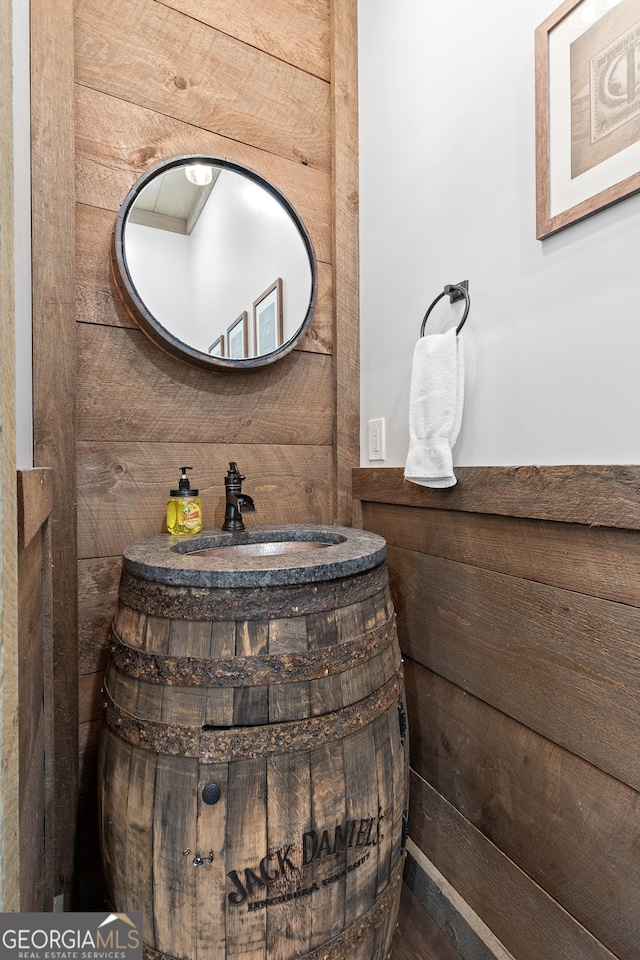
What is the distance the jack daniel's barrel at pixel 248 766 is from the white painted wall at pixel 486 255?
470 millimetres

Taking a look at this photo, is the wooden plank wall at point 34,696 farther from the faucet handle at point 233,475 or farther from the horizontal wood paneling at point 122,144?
the horizontal wood paneling at point 122,144

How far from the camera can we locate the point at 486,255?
94 cm

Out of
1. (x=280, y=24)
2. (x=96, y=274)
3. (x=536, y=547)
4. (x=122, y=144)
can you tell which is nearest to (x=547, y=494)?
(x=536, y=547)

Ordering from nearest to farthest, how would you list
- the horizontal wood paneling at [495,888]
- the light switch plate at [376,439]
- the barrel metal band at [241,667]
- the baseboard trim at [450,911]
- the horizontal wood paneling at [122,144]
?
the barrel metal band at [241,667] < the horizontal wood paneling at [495,888] < the baseboard trim at [450,911] < the horizontal wood paneling at [122,144] < the light switch plate at [376,439]

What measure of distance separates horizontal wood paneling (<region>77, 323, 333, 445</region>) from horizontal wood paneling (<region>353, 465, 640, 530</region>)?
0.38 m

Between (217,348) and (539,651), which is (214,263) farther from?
(539,651)

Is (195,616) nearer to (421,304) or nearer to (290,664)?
(290,664)

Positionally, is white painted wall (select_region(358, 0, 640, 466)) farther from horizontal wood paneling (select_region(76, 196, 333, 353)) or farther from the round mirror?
horizontal wood paneling (select_region(76, 196, 333, 353))

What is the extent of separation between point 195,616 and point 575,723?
0.64 meters

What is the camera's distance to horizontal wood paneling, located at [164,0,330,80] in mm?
1161

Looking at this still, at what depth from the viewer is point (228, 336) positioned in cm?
116

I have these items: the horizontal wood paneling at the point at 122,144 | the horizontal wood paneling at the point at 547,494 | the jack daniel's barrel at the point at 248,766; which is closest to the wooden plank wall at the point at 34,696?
the jack daniel's barrel at the point at 248,766

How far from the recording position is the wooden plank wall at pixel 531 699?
27.7 inches

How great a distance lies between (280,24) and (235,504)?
1.31 meters
